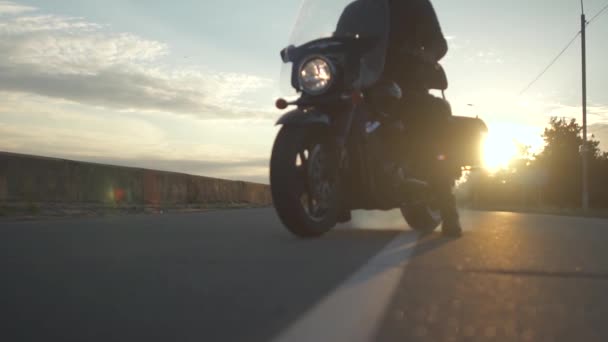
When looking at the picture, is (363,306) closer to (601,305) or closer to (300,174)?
(601,305)

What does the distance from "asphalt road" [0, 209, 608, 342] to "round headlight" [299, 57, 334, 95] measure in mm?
1217

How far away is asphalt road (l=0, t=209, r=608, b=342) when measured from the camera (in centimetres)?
200

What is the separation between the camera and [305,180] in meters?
5.28

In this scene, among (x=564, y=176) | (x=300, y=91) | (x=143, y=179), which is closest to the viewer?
(x=300, y=91)

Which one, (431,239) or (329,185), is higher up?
(329,185)

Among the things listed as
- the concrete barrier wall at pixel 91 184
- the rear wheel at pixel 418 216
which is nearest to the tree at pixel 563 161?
the concrete barrier wall at pixel 91 184

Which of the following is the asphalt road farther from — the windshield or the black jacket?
the black jacket

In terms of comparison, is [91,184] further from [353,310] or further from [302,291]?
[353,310]

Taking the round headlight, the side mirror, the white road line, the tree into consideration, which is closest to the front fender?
the round headlight

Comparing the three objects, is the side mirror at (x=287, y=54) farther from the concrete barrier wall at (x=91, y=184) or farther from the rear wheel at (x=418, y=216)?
the concrete barrier wall at (x=91, y=184)

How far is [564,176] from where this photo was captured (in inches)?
3049

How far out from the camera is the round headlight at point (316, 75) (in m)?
5.32

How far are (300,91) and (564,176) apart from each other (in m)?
77.5

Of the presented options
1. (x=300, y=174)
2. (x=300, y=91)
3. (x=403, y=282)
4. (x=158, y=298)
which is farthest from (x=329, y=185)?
(x=158, y=298)
